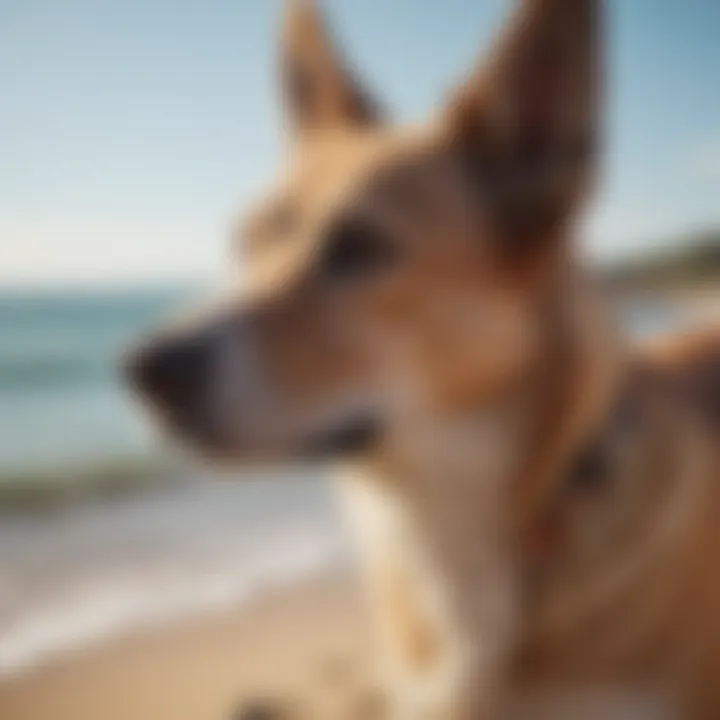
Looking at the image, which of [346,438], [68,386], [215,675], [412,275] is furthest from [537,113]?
[68,386]

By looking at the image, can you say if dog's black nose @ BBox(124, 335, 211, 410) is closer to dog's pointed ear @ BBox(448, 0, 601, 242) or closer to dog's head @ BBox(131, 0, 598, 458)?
dog's head @ BBox(131, 0, 598, 458)

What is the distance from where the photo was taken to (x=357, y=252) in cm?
91

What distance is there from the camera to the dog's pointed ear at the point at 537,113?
88 centimetres

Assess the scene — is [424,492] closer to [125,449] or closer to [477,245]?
[477,245]

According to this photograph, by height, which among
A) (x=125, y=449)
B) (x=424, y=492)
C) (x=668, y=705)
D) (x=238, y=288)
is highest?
(x=125, y=449)

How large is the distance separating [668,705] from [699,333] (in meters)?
0.34

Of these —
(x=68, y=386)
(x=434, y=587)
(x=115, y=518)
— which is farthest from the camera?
(x=68, y=386)

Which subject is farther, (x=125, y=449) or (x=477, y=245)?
(x=125, y=449)

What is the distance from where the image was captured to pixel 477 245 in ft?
3.01

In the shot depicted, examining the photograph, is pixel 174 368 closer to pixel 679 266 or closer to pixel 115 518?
pixel 115 518

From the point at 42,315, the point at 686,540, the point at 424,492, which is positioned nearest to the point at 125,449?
the point at 42,315

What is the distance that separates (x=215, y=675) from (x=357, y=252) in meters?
0.62

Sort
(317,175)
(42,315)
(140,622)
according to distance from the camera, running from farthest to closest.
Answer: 1. (42,315)
2. (140,622)
3. (317,175)

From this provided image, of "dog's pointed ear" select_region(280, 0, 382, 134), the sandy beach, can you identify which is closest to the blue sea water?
the sandy beach
